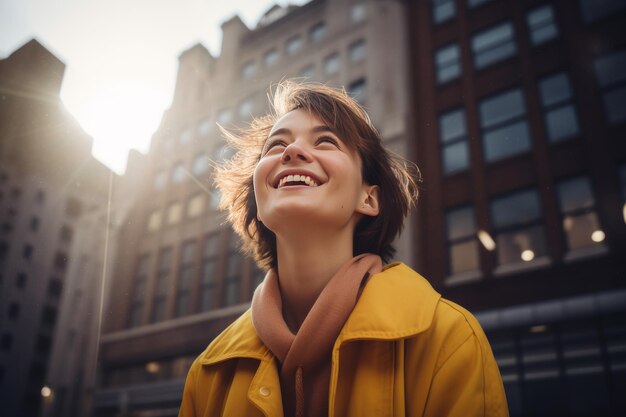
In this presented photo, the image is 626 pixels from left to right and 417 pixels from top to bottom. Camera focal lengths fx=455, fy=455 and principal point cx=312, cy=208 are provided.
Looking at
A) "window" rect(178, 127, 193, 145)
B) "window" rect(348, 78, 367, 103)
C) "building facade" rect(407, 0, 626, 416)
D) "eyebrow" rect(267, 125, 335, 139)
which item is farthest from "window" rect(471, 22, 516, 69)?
"eyebrow" rect(267, 125, 335, 139)

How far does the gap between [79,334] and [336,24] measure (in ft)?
47.1

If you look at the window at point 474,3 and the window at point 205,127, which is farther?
the window at point 205,127

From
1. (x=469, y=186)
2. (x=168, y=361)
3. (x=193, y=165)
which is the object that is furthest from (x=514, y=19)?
(x=168, y=361)

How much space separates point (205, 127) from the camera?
55.3 ft

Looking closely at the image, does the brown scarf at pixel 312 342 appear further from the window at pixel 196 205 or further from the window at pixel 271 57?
the window at pixel 271 57

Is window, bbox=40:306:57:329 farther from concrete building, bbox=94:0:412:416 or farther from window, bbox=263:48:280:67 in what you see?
window, bbox=263:48:280:67

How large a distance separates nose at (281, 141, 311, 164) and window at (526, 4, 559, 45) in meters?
12.3

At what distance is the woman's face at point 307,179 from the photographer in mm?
1664

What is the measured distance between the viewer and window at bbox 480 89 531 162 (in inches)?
450

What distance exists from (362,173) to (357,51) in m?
14.7

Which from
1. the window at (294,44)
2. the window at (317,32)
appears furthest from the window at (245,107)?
the window at (317,32)

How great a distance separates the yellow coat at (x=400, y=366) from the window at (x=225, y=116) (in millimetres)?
15784

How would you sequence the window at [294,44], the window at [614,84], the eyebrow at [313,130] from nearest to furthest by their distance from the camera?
1. the eyebrow at [313,130]
2. the window at [614,84]
3. the window at [294,44]

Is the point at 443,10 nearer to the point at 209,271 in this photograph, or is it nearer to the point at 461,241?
the point at 461,241
